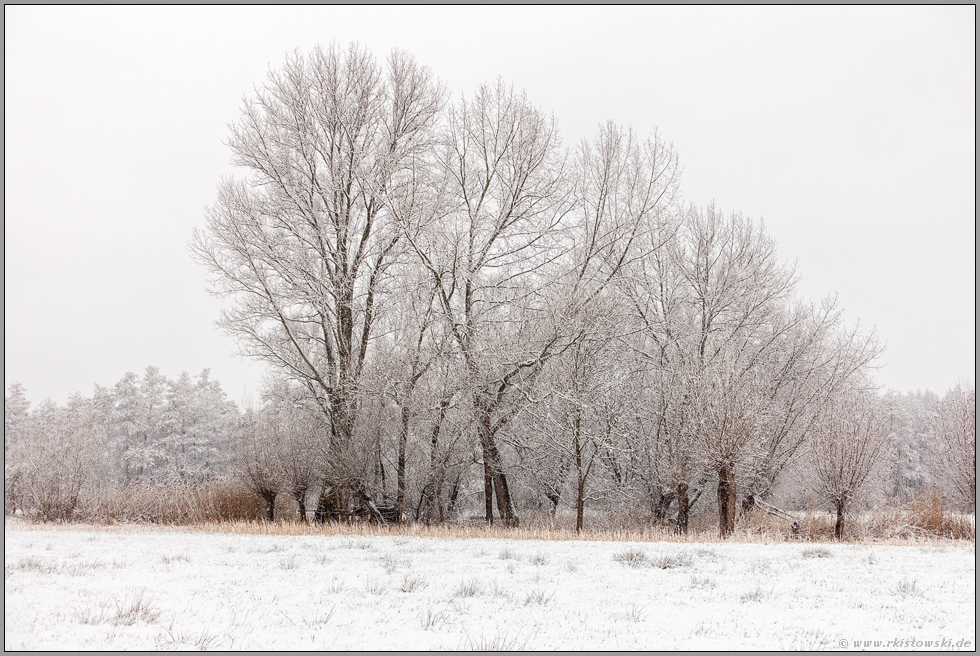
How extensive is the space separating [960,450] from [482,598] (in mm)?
23933

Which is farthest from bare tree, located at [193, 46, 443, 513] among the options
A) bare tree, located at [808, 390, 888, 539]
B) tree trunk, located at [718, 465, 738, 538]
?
bare tree, located at [808, 390, 888, 539]

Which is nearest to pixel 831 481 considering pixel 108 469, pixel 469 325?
pixel 469 325

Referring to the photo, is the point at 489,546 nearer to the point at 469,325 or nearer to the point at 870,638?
the point at 870,638

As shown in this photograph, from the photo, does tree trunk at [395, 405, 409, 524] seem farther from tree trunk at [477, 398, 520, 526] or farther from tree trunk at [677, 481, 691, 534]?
tree trunk at [677, 481, 691, 534]

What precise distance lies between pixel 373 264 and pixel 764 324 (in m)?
14.7

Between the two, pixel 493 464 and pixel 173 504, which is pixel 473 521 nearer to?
pixel 493 464

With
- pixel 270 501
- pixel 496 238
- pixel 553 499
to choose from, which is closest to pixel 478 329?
pixel 496 238

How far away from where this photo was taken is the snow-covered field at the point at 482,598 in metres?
4.39

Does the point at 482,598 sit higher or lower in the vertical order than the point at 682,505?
higher

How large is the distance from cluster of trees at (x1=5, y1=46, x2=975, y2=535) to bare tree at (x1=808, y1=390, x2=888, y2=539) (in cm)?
6

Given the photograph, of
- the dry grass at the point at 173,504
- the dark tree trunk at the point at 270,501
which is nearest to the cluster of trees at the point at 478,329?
the dark tree trunk at the point at 270,501

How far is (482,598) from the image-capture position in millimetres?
5480

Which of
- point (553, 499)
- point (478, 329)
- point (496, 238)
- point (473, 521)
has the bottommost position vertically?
point (473, 521)

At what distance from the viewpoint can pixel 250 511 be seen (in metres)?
20.5
